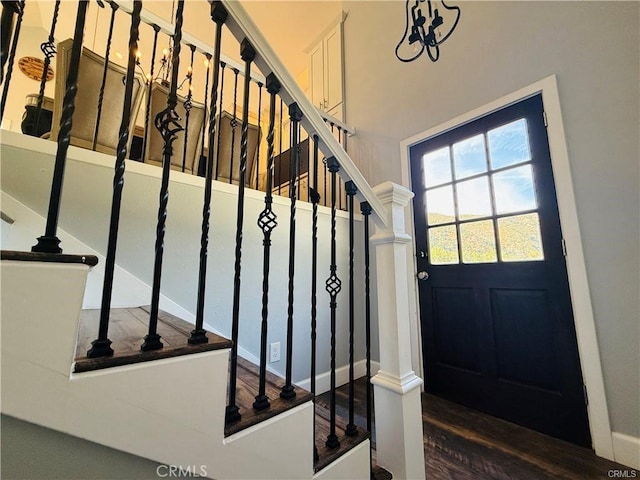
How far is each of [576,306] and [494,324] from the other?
451mm

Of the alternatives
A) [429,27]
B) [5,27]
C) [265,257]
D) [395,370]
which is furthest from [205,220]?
[429,27]

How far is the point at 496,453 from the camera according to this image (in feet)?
4.73

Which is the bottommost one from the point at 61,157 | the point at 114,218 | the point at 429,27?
the point at 114,218

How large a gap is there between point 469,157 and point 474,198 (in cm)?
33

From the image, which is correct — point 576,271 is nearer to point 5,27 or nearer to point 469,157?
point 469,157

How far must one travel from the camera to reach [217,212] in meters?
1.67

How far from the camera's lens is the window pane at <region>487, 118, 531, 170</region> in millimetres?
1823

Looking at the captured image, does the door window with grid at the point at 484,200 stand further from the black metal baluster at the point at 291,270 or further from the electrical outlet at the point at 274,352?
the black metal baluster at the point at 291,270

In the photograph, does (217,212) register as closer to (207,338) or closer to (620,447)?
(207,338)

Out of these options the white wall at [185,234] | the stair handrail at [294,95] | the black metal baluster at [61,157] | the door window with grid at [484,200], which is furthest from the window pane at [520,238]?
the black metal baluster at [61,157]

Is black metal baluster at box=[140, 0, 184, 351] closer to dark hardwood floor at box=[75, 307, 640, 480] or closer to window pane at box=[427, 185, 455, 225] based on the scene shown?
dark hardwood floor at box=[75, 307, 640, 480]

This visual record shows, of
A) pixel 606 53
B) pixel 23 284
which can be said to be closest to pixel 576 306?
pixel 606 53

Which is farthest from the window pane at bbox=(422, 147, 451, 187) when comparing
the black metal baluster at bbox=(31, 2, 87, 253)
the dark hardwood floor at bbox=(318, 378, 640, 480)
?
the black metal baluster at bbox=(31, 2, 87, 253)

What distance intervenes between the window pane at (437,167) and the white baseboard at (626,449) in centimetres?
175
